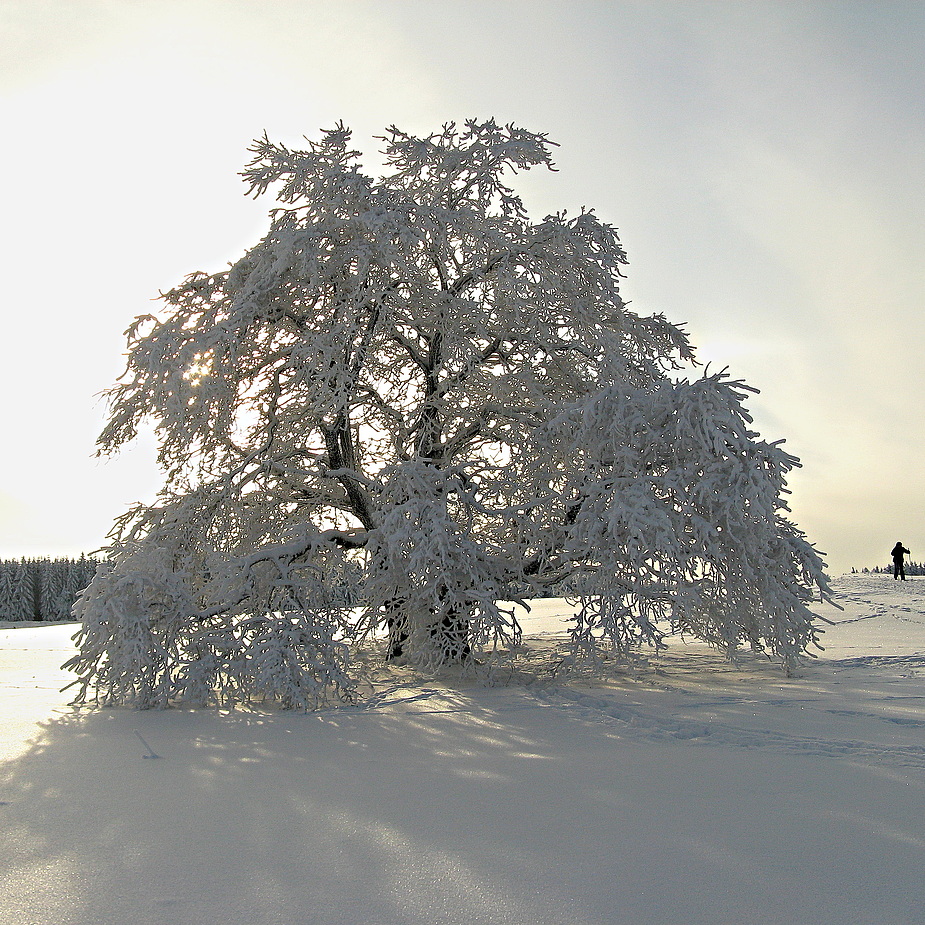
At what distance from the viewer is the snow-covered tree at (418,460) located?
7.25 m

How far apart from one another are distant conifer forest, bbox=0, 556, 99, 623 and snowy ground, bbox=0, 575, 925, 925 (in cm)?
6169

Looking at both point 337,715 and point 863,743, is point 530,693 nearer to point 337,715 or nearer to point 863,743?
point 337,715

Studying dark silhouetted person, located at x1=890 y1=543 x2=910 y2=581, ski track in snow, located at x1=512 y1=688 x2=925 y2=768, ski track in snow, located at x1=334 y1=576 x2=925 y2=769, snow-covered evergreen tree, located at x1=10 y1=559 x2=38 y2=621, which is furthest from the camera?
snow-covered evergreen tree, located at x1=10 y1=559 x2=38 y2=621

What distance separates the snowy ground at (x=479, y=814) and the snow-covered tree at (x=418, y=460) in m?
1.20

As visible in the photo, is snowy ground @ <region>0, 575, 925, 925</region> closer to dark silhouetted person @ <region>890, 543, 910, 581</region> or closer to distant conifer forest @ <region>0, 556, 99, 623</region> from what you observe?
dark silhouetted person @ <region>890, 543, 910, 581</region>

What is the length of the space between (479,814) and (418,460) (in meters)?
5.29

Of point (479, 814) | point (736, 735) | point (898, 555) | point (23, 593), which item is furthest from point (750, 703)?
point (23, 593)

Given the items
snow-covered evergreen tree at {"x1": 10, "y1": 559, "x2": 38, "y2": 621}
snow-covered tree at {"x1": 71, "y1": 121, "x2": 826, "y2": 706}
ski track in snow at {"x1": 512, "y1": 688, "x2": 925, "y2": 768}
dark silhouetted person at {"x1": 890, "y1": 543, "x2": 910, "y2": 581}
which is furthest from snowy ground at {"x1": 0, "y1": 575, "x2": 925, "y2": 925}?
snow-covered evergreen tree at {"x1": 10, "y1": 559, "x2": 38, "y2": 621}

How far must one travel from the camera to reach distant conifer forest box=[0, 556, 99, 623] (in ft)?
198

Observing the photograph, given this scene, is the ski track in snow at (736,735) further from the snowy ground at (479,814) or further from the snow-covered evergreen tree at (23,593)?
the snow-covered evergreen tree at (23,593)

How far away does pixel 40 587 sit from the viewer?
63.7m

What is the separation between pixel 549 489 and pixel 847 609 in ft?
27.0

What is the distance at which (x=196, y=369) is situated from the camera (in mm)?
8695

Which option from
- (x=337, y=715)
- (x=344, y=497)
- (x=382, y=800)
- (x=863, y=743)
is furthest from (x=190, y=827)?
(x=344, y=497)
